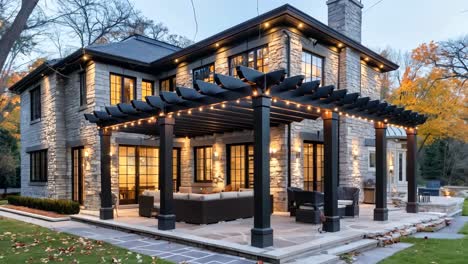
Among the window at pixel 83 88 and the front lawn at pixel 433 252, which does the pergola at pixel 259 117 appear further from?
the window at pixel 83 88

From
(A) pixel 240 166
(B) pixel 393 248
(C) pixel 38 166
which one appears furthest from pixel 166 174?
(C) pixel 38 166

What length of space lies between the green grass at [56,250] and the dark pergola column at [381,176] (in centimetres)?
578

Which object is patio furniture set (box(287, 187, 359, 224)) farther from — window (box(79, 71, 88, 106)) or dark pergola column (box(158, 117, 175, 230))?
window (box(79, 71, 88, 106))

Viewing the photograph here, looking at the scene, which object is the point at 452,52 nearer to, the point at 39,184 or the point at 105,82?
the point at 105,82

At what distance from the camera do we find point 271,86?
622 centimetres

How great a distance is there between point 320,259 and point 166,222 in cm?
355

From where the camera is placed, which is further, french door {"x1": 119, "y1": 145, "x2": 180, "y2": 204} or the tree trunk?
french door {"x1": 119, "y1": 145, "x2": 180, "y2": 204}

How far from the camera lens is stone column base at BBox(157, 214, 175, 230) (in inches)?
310

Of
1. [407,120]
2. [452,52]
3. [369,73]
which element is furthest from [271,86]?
[452,52]

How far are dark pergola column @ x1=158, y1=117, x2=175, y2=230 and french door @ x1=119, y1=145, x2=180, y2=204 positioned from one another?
492cm

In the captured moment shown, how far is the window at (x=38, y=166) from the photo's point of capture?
14.7 metres

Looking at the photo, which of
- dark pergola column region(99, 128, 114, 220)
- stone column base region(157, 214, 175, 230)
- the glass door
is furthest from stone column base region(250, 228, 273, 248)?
the glass door

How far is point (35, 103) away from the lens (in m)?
16.1

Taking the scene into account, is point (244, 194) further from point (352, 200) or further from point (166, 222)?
point (352, 200)
